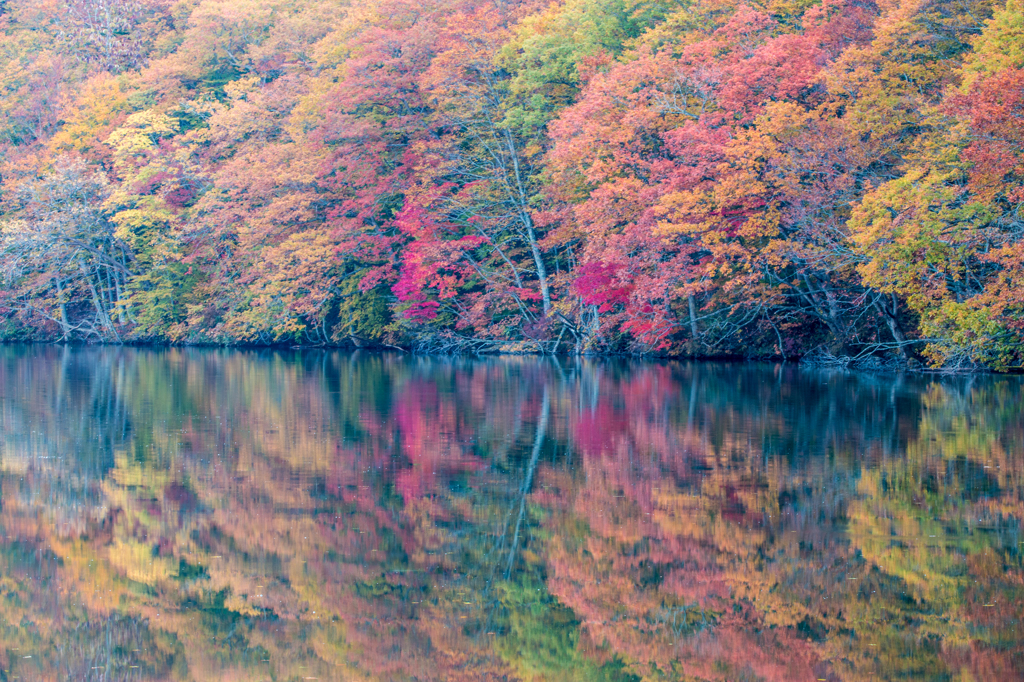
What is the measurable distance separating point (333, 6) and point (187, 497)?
41.0 metres

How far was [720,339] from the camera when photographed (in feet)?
97.9

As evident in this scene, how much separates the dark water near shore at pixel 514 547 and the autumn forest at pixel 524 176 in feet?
30.4

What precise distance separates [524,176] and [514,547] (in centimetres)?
2888

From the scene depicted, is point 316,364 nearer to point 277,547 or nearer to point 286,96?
point 286,96

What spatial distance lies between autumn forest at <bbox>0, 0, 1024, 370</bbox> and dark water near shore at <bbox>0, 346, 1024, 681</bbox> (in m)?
9.27

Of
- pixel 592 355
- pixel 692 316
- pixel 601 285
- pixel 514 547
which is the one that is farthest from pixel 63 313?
pixel 514 547

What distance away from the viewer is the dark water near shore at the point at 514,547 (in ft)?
17.7

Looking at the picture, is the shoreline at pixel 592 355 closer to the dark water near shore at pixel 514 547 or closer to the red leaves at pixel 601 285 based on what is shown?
the red leaves at pixel 601 285

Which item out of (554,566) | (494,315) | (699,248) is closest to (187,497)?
(554,566)

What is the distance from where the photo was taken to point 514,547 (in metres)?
7.31

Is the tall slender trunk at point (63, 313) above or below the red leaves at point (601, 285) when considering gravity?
below

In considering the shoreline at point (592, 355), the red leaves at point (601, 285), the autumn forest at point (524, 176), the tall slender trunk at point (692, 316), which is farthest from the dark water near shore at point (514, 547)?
the red leaves at point (601, 285)

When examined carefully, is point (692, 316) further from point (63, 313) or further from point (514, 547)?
point (63, 313)

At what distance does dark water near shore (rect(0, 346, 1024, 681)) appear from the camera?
5.39 metres
